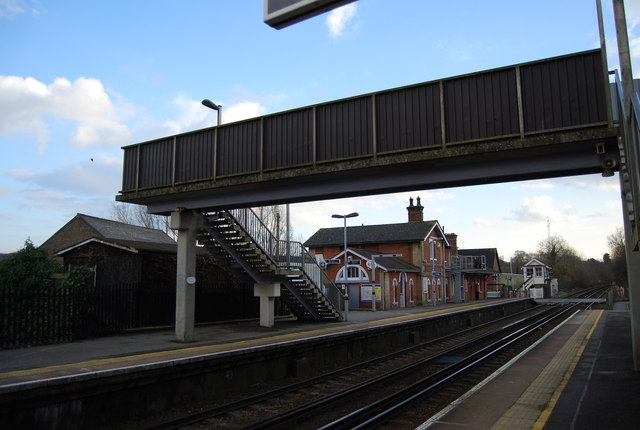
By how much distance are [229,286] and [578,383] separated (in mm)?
15094

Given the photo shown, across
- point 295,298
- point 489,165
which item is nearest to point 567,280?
point 295,298

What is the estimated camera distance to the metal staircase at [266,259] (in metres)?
17.3

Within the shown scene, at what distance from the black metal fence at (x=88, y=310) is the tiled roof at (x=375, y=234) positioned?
2251cm

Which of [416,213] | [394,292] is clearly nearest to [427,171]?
[394,292]

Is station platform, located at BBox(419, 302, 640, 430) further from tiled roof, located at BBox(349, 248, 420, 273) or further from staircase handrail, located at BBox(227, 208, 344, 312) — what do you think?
tiled roof, located at BBox(349, 248, 420, 273)

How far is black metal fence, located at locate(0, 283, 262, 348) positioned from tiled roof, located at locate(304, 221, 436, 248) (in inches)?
886

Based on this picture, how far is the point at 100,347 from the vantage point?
13234 millimetres

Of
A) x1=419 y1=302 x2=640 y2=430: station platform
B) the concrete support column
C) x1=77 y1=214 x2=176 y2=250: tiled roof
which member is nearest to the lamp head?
the concrete support column

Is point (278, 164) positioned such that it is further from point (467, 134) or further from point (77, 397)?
point (77, 397)

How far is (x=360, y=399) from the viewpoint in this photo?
10195 millimetres

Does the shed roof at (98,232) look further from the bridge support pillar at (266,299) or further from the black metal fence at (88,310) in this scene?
the bridge support pillar at (266,299)

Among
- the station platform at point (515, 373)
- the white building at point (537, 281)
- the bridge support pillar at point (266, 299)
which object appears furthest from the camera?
the white building at point (537, 281)

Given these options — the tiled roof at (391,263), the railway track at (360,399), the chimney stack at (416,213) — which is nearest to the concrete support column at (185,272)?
the railway track at (360,399)

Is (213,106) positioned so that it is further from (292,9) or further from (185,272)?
(292,9)
